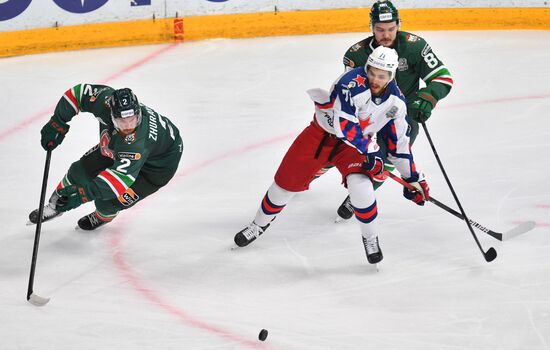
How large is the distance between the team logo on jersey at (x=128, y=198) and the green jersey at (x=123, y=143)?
0.30 feet

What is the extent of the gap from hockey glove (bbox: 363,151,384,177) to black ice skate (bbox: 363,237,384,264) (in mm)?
335

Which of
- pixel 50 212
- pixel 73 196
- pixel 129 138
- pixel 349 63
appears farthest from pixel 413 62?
pixel 50 212

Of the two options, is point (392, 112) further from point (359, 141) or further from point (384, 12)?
point (384, 12)

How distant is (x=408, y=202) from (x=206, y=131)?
60.3 inches

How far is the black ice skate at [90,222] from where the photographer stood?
452cm

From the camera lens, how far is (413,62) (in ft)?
14.7

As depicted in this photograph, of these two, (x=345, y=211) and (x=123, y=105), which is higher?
(x=123, y=105)

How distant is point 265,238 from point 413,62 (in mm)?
1128

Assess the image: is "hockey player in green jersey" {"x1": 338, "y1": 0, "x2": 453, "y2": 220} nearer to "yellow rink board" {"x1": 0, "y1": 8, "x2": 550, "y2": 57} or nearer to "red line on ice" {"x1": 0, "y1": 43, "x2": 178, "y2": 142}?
"red line on ice" {"x1": 0, "y1": 43, "x2": 178, "y2": 142}

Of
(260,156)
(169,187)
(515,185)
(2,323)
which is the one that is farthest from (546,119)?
(2,323)

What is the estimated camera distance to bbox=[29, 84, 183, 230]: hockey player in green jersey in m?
4.04

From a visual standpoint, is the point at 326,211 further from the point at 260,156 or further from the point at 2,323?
the point at 2,323

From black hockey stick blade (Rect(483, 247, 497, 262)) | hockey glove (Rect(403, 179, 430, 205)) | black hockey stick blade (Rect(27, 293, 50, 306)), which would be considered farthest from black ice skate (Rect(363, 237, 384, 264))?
black hockey stick blade (Rect(27, 293, 50, 306))

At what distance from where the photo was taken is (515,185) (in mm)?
5016
